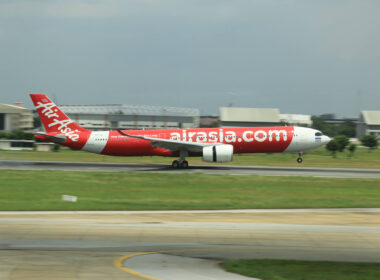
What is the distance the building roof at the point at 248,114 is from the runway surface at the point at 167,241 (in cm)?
11694

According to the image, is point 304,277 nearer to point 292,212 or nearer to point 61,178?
point 292,212

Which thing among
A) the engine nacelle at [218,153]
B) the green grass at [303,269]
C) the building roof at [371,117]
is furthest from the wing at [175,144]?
the building roof at [371,117]

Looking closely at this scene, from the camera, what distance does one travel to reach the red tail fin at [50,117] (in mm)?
45438

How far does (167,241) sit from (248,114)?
418 ft

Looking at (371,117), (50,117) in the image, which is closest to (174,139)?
(50,117)

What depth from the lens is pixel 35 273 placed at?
11672mm

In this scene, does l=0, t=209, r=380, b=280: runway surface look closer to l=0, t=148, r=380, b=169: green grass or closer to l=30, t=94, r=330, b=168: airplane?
l=30, t=94, r=330, b=168: airplane

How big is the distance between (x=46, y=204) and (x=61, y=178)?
11832mm

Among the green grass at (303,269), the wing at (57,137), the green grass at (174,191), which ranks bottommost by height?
the green grass at (303,269)

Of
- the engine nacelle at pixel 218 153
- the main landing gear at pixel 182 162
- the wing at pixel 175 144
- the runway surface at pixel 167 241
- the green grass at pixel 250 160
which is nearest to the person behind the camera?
the runway surface at pixel 167 241

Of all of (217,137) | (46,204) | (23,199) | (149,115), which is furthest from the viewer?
(149,115)

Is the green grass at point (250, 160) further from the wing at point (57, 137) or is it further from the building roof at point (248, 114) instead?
the building roof at point (248, 114)

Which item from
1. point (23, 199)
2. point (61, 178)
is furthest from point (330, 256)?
point (61, 178)

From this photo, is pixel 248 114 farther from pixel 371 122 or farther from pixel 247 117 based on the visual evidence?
pixel 371 122
